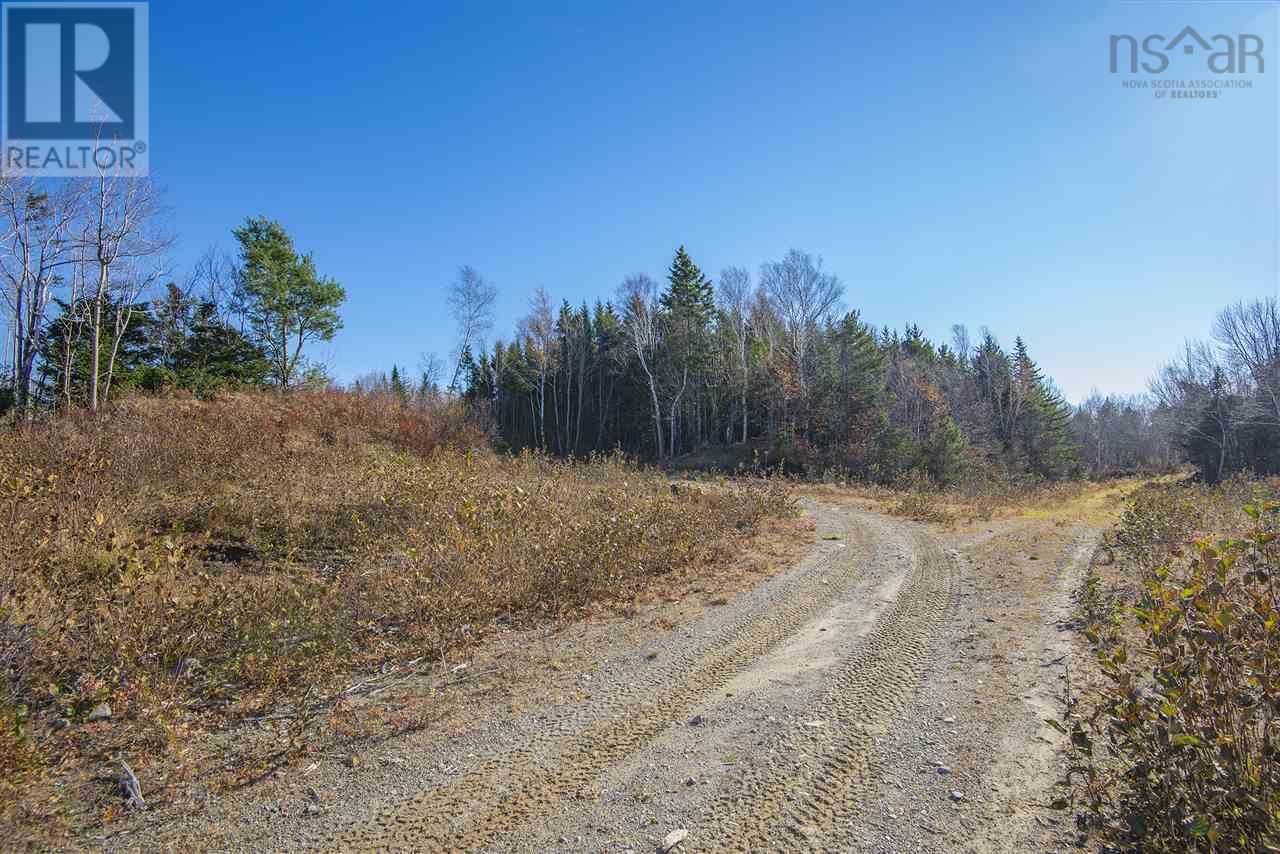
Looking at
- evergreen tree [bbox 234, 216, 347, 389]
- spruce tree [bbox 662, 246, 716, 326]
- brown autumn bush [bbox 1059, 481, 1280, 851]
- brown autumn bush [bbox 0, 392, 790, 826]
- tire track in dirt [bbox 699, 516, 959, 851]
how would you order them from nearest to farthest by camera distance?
brown autumn bush [bbox 1059, 481, 1280, 851], tire track in dirt [bbox 699, 516, 959, 851], brown autumn bush [bbox 0, 392, 790, 826], evergreen tree [bbox 234, 216, 347, 389], spruce tree [bbox 662, 246, 716, 326]

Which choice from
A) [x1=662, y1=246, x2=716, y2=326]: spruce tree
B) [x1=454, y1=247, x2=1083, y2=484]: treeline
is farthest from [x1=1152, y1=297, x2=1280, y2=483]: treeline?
[x1=662, y1=246, x2=716, y2=326]: spruce tree

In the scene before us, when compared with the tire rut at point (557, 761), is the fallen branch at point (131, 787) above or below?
above

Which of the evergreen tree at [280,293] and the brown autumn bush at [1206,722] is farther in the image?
the evergreen tree at [280,293]

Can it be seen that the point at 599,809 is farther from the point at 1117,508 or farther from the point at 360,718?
the point at 1117,508

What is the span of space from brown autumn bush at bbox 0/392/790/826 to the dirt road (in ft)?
3.50

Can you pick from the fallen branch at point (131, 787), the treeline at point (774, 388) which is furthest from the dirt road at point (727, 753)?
the treeline at point (774, 388)

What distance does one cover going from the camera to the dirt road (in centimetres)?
301

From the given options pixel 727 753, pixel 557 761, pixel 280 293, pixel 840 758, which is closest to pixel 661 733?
pixel 727 753

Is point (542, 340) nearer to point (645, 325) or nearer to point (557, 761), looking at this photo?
point (645, 325)

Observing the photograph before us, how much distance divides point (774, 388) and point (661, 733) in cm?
3056

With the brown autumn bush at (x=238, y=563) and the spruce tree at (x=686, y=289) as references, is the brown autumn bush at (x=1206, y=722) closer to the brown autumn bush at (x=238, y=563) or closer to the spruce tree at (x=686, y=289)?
the brown autumn bush at (x=238, y=563)

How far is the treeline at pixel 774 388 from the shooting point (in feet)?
98.2

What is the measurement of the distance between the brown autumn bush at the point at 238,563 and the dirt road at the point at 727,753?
107cm

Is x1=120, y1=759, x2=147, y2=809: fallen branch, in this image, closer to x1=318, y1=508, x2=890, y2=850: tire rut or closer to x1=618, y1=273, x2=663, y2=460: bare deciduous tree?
x1=318, y1=508, x2=890, y2=850: tire rut
